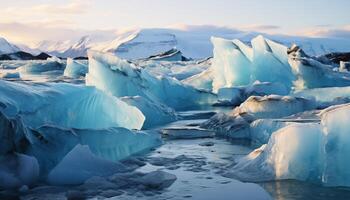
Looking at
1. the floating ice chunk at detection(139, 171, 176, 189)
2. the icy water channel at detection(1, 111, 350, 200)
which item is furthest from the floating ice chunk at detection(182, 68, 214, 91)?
the floating ice chunk at detection(139, 171, 176, 189)

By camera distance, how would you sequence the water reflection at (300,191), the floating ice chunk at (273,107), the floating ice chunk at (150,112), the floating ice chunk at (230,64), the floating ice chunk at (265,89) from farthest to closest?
the floating ice chunk at (230,64), the floating ice chunk at (265,89), the floating ice chunk at (150,112), the floating ice chunk at (273,107), the water reflection at (300,191)

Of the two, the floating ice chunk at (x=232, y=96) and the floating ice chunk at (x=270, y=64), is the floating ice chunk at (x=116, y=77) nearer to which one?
the floating ice chunk at (x=232, y=96)

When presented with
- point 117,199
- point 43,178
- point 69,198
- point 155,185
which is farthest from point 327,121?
point 43,178

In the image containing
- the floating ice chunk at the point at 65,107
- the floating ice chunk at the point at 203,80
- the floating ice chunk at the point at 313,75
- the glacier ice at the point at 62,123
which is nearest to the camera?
the glacier ice at the point at 62,123

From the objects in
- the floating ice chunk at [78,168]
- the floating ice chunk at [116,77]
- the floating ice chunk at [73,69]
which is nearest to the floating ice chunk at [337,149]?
the floating ice chunk at [78,168]

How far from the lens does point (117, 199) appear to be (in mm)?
3375

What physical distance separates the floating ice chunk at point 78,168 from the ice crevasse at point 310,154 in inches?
40.0

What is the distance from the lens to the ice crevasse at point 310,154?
12.1 ft

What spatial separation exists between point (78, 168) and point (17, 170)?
1.47ft

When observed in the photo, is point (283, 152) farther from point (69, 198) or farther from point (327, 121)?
point (69, 198)

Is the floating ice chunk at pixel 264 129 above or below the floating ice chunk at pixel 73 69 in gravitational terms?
above

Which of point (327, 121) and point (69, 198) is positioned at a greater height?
point (327, 121)

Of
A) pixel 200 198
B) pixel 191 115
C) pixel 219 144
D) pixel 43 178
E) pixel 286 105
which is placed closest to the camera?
pixel 200 198

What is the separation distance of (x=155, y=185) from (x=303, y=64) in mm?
10016
